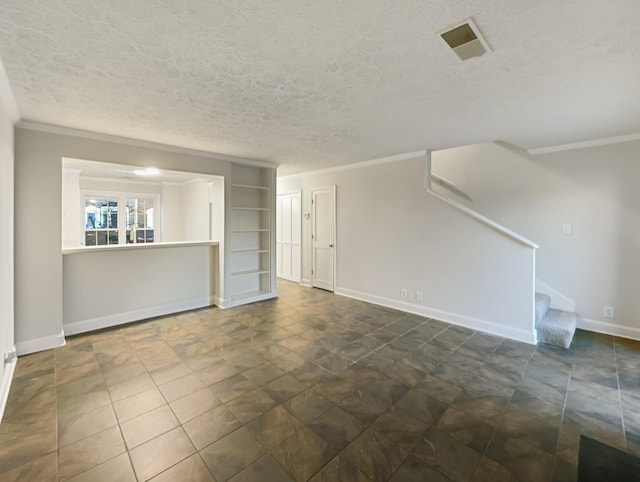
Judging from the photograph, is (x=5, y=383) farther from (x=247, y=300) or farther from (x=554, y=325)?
(x=554, y=325)

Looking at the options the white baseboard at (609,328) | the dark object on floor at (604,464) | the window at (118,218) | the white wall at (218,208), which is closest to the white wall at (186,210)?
the window at (118,218)

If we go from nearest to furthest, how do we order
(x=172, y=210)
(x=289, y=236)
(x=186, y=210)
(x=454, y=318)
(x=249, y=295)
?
(x=454, y=318) → (x=249, y=295) → (x=289, y=236) → (x=186, y=210) → (x=172, y=210)

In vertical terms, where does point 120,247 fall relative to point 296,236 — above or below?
below

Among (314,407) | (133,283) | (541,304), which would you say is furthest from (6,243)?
(541,304)

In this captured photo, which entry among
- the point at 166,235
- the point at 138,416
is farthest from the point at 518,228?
the point at 166,235

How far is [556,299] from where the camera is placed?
408 centimetres

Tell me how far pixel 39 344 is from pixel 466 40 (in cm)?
477

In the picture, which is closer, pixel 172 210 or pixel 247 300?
pixel 247 300

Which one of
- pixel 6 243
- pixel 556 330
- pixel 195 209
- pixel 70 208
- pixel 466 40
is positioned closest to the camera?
pixel 466 40

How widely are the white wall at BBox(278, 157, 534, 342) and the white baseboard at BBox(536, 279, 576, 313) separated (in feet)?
3.41

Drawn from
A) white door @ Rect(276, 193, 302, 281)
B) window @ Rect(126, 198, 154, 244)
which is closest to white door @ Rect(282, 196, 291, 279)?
white door @ Rect(276, 193, 302, 281)

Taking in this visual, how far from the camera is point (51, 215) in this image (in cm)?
320

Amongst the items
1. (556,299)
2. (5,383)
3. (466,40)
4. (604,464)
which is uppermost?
(466,40)

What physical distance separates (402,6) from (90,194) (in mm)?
8124
